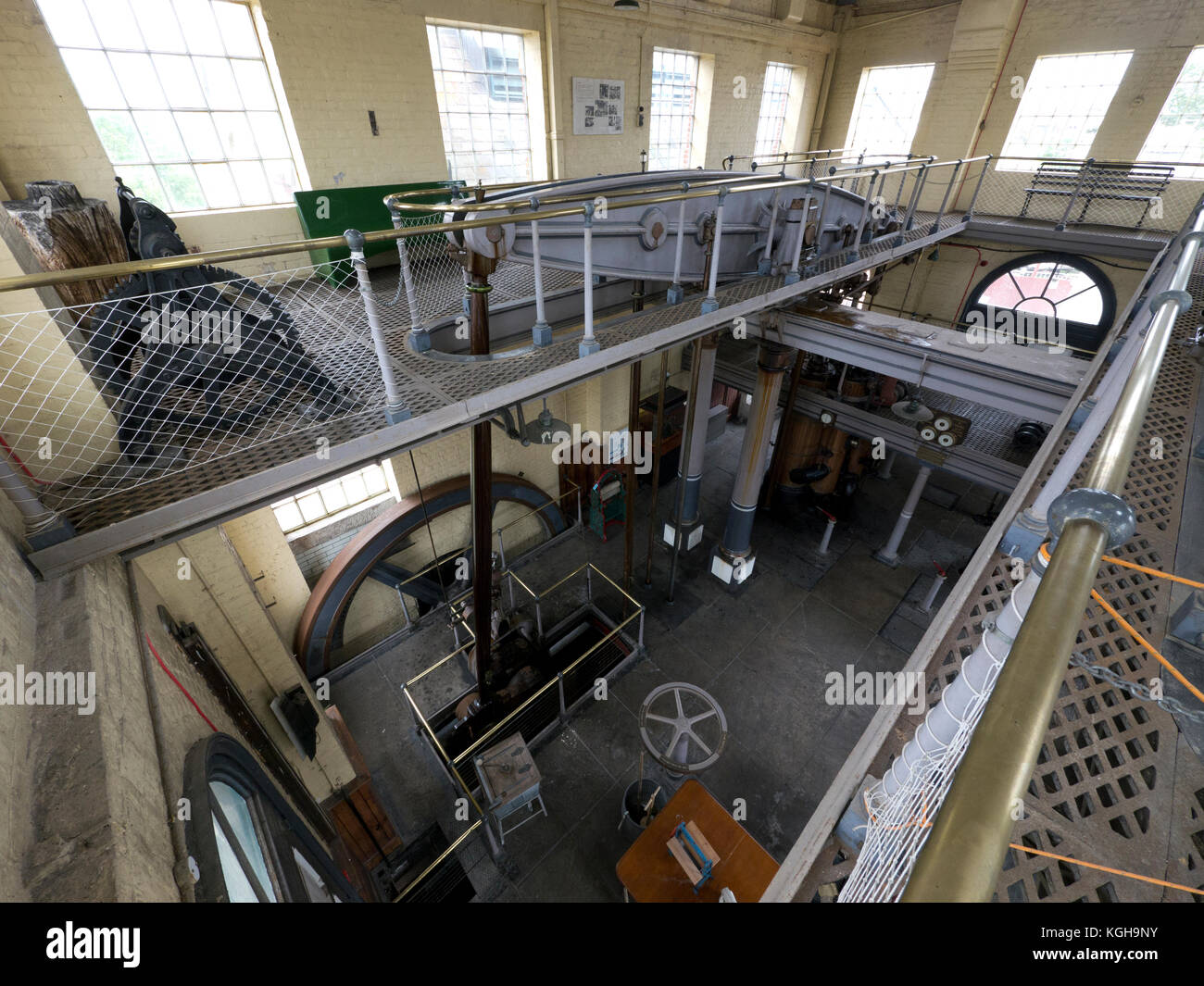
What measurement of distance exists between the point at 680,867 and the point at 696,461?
183 inches

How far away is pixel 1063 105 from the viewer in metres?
8.48

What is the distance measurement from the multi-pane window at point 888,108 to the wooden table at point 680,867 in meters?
11.4

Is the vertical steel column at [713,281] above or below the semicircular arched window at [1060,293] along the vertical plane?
above

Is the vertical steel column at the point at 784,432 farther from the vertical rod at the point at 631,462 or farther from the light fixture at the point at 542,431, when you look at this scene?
the light fixture at the point at 542,431

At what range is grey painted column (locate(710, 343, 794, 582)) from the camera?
625 centimetres

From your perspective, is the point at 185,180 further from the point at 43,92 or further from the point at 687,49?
the point at 687,49

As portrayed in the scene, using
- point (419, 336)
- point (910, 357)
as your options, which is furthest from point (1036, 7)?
point (419, 336)

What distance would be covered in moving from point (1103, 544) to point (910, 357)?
531 centimetres

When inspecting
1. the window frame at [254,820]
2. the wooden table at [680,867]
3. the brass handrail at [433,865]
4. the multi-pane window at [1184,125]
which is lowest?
the brass handrail at [433,865]

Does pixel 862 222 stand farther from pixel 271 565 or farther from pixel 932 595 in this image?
pixel 271 565

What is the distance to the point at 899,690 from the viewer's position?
1623 millimetres

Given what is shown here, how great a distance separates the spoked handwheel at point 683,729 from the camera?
476cm

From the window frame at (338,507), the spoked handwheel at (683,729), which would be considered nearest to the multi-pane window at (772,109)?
the window frame at (338,507)
